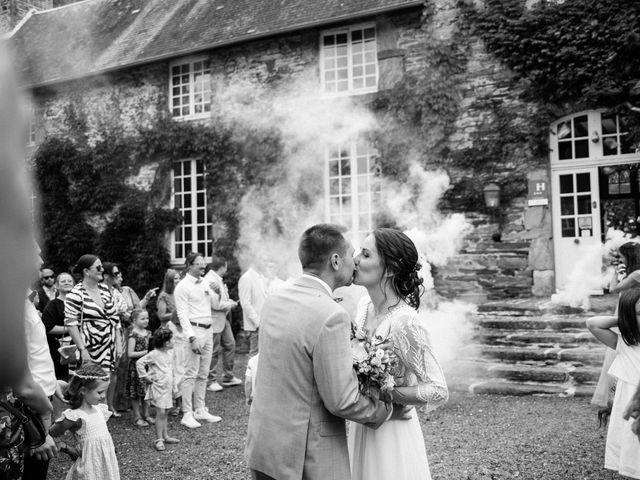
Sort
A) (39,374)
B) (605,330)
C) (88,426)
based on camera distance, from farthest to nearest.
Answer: (605,330), (88,426), (39,374)

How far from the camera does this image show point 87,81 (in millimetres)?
17250

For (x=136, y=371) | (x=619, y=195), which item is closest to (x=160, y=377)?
(x=136, y=371)

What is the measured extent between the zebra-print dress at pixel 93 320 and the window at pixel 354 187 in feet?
25.8

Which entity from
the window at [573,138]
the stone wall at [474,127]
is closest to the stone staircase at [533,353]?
the stone wall at [474,127]

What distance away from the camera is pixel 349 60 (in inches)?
559

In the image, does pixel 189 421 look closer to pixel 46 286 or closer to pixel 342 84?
pixel 46 286

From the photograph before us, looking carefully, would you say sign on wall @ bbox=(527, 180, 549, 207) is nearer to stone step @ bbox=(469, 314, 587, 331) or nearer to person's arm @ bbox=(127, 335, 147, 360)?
stone step @ bbox=(469, 314, 587, 331)

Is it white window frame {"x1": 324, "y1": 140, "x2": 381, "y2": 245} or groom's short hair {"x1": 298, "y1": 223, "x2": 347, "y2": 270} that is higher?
white window frame {"x1": 324, "y1": 140, "x2": 381, "y2": 245}

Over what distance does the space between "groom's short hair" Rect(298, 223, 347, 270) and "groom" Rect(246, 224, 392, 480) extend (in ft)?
0.27

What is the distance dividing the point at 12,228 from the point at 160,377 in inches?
244

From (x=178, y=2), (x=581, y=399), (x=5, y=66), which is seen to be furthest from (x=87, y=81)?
(x=5, y=66)

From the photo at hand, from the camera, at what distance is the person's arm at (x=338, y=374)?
2676 millimetres

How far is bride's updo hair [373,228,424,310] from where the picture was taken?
3314 millimetres

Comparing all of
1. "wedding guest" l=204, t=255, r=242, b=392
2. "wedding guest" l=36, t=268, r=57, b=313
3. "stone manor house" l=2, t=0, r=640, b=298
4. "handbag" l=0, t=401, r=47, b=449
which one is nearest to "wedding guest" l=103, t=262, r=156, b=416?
"wedding guest" l=36, t=268, r=57, b=313
